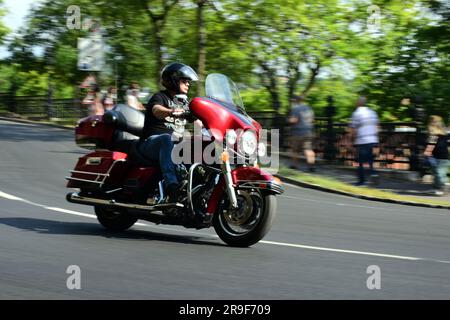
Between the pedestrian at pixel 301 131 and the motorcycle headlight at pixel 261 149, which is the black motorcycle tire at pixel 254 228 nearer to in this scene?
the motorcycle headlight at pixel 261 149

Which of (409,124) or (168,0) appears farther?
(168,0)

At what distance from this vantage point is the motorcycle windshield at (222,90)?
841 centimetres

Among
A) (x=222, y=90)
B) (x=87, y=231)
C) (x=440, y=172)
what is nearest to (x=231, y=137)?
(x=222, y=90)

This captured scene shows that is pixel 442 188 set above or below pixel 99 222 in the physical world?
above

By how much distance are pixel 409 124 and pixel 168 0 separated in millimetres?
11472

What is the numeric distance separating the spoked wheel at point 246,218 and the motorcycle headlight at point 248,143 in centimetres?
40

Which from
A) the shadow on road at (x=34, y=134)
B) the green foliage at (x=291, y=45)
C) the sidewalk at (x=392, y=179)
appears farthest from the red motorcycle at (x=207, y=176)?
the shadow on road at (x=34, y=134)

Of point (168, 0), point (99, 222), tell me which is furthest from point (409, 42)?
point (99, 222)

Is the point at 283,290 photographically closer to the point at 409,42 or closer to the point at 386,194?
the point at 386,194

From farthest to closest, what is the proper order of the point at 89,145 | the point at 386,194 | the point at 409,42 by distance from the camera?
the point at 409,42
the point at 386,194
the point at 89,145

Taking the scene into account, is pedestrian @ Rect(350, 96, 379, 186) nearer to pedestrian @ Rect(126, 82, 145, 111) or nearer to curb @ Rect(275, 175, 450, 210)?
curb @ Rect(275, 175, 450, 210)

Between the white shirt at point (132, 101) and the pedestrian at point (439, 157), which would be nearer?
the pedestrian at point (439, 157)

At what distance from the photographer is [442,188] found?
1712 centimetres

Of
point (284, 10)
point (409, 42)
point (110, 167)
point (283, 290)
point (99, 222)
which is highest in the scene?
point (284, 10)
